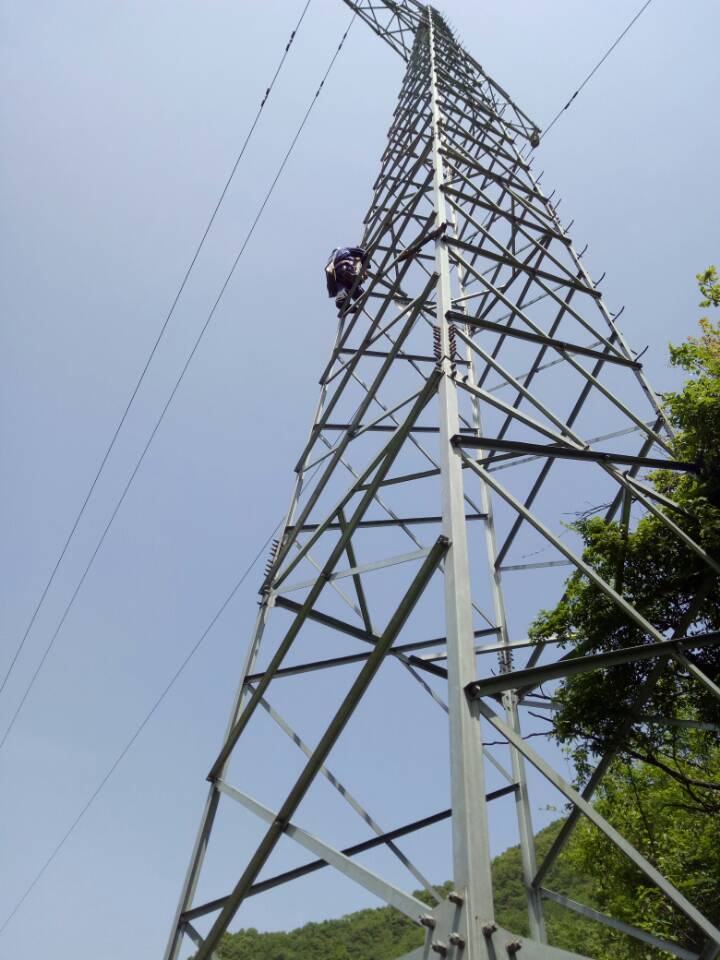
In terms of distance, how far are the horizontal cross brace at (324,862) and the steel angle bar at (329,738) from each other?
2.01 feet

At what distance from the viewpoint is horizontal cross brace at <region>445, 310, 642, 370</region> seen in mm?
4965

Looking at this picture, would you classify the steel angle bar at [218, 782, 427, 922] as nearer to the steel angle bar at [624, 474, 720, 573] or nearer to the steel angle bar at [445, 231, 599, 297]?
the steel angle bar at [624, 474, 720, 573]

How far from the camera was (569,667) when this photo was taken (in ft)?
9.47

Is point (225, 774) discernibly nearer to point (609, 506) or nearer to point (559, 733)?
point (559, 733)

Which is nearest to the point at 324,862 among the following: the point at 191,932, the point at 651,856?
the point at 191,932

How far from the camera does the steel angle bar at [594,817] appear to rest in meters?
2.46

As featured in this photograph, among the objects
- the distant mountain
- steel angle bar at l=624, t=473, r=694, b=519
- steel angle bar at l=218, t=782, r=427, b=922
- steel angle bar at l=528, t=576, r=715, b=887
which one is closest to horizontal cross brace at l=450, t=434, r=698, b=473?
steel angle bar at l=624, t=473, r=694, b=519

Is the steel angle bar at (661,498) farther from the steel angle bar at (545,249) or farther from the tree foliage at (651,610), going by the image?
the steel angle bar at (545,249)

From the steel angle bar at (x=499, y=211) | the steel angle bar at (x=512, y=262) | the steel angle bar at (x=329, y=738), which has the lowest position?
the steel angle bar at (x=329, y=738)

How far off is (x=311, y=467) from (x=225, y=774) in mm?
3264

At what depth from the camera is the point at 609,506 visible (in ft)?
18.7

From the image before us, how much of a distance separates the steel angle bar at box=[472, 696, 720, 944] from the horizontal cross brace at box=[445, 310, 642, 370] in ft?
10.2

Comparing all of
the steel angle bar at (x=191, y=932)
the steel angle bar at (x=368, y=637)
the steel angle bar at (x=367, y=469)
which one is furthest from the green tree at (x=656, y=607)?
the steel angle bar at (x=191, y=932)

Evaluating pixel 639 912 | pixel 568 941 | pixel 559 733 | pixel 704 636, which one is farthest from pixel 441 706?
pixel 568 941
